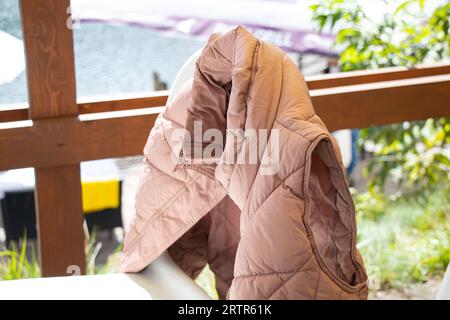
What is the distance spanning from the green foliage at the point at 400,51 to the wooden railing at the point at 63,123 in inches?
17.4

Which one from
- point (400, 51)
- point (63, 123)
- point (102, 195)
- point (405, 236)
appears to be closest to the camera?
point (63, 123)

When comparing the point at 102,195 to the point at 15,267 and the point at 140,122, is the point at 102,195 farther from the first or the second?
the point at 140,122

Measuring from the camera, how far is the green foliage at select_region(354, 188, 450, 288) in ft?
9.09

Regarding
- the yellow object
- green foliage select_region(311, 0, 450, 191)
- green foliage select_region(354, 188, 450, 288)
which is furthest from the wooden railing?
the yellow object

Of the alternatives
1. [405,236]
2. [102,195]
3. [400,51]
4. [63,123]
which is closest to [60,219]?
[63,123]

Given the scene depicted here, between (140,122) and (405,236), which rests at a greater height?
(140,122)

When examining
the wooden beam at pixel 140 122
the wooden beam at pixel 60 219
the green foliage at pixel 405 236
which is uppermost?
the wooden beam at pixel 140 122

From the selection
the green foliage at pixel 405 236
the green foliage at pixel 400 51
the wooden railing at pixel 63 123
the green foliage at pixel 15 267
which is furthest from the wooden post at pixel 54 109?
the green foliage at pixel 405 236

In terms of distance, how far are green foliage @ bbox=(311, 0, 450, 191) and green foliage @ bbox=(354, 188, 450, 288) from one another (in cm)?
13

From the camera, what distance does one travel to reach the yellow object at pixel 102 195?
126 inches

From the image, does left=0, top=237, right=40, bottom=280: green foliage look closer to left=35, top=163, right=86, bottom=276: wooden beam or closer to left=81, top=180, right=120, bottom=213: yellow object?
left=35, top=163, right=86, bottom=276: wooden beam

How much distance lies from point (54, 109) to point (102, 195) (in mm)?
1498

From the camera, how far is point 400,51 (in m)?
2.81

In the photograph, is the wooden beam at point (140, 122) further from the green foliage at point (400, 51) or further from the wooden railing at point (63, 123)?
the green foliage at point (400, 51)
